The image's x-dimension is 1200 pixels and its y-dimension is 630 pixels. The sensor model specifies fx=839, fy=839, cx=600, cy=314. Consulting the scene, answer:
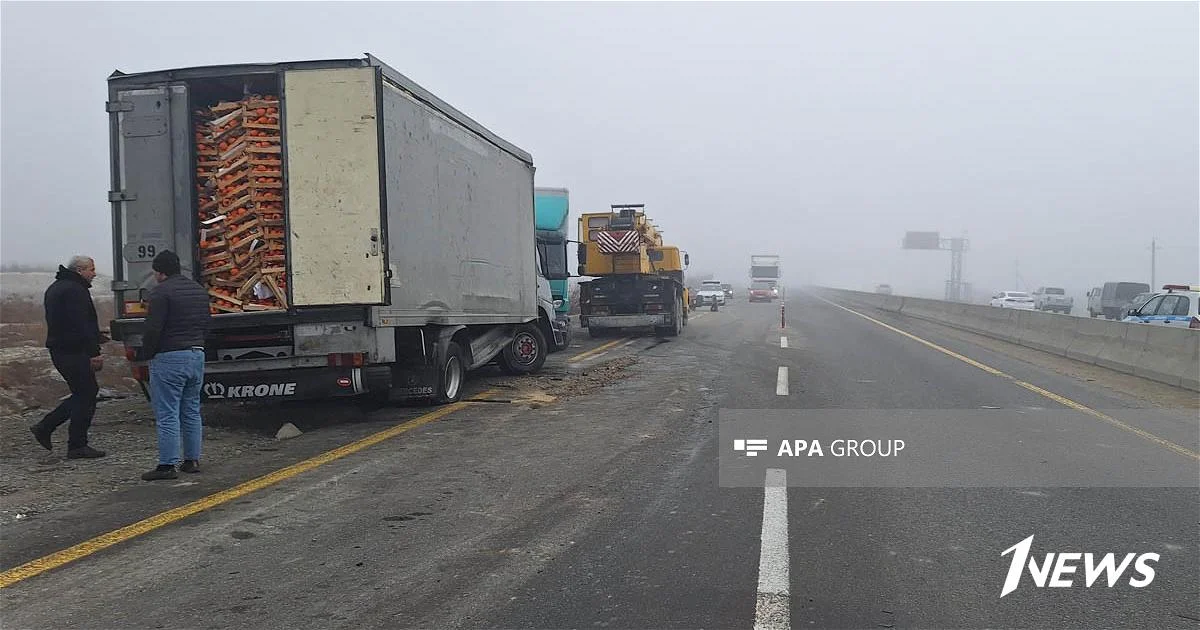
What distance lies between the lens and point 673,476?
6.46 meters

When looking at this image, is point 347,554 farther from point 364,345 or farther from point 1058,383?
point 1058,383

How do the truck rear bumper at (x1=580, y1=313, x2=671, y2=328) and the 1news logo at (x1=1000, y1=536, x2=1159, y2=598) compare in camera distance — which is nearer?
the 1news logo at (x1=1000, y1=536, x2=1159, y2=598)

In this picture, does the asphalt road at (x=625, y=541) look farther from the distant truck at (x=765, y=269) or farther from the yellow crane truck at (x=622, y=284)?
the distant truck at (x=765, y=269)

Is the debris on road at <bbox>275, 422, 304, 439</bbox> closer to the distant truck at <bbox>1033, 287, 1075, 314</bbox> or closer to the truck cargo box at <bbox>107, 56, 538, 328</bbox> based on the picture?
the truck cargo box at <bbox>107, 56, 538, 328</bbox>

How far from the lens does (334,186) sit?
7984 mm

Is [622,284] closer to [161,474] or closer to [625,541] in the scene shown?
[161,474]

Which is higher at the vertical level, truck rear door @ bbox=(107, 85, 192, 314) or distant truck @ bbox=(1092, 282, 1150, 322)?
truck rear door @ bbox=(107, 85, 192, 314)

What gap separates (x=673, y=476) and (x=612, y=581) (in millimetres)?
2296

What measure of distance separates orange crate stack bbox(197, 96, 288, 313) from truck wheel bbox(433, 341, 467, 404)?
89.0 inches

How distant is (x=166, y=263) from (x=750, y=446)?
5076 mm

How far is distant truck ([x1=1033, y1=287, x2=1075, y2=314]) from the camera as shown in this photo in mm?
43562

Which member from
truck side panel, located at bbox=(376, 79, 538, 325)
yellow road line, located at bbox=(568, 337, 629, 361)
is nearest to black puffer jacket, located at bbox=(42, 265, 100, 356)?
truck side panel, located at bbox=(376, 79, 538, 325)

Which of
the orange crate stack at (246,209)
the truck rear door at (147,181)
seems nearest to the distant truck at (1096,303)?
the orange crate stack at (246,209)

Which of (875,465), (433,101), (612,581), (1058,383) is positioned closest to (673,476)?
(875,465)
